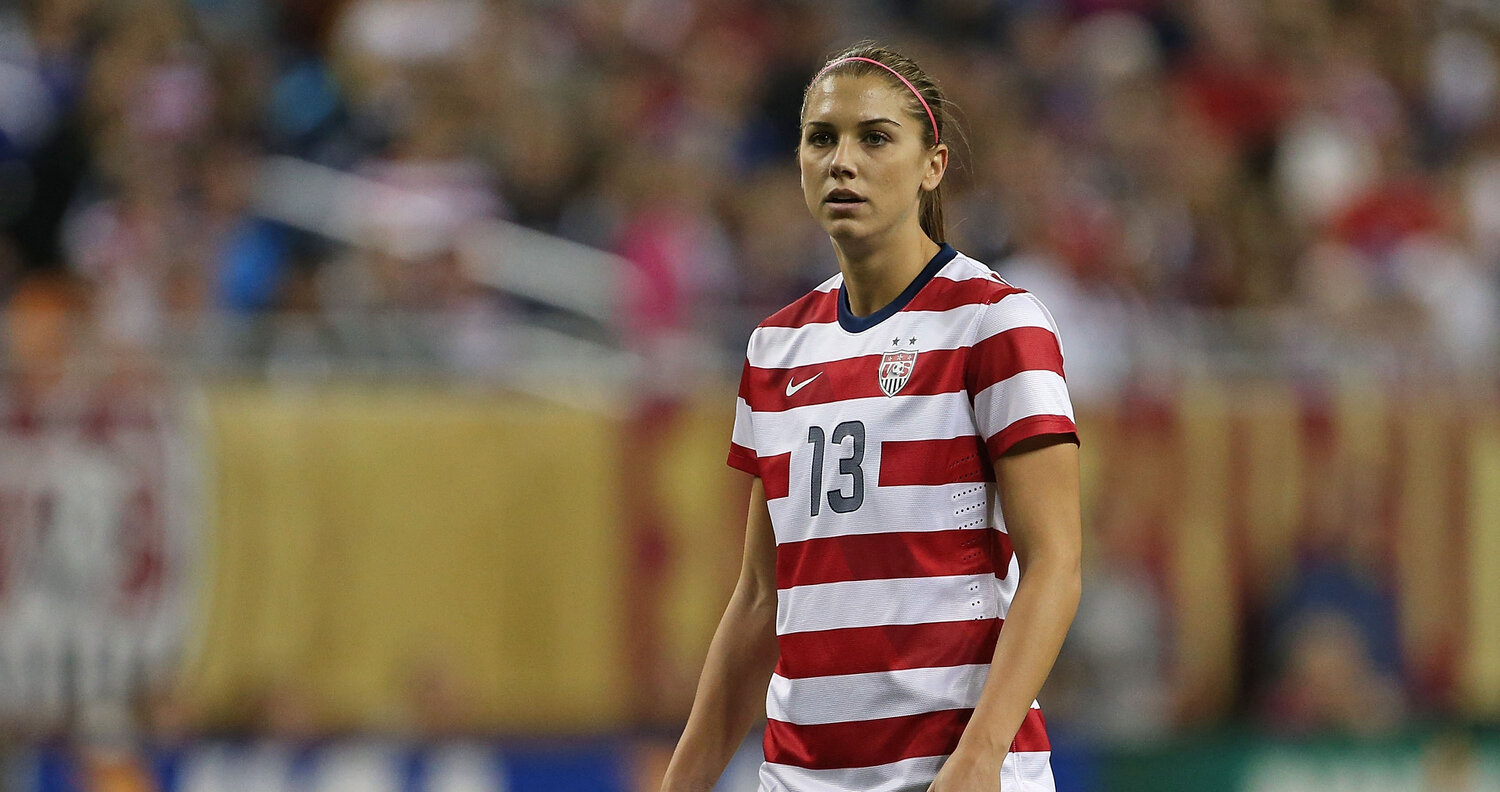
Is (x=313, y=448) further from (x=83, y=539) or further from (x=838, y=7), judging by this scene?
(x=838, y=7)

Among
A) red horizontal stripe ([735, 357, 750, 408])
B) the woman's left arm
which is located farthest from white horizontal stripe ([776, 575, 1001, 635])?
red horizontal stripe ([735, 357, 750, 408])

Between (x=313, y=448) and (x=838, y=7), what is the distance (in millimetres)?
5352

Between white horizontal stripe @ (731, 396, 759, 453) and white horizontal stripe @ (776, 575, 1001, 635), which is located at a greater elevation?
white horizontal stripe @ (731, 396, 759, 453)

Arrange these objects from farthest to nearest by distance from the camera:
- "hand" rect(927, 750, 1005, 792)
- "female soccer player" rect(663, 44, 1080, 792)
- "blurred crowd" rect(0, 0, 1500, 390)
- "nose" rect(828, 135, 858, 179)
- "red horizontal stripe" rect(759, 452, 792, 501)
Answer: "blurred crowd" rect(0, 0, 1500, 390) → "red horizontal stripe" rect(759, 452, 792, 501) → "nose" rect(828, 135, 858, 179) → "female soccer player" rect(663, 44, 1080, 792) → "hand" rect(927, 750, 1005, 792)

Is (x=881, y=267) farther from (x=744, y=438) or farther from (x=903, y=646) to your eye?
(x=903, y=646)

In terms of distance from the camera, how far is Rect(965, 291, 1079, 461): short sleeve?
11.4 feet

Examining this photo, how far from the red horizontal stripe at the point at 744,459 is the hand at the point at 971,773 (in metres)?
0.82

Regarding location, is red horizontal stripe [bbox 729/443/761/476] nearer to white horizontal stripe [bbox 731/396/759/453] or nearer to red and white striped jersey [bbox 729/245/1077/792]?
white horizontal stripe [bbox 731/396/759/453]

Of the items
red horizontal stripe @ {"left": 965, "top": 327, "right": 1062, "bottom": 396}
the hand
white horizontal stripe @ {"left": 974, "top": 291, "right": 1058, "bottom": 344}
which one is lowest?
the hand

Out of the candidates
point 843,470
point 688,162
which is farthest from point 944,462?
point 688,162

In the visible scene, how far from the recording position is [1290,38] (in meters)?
13.2

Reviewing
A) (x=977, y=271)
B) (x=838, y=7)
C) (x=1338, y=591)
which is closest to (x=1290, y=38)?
(x=838, y=7)

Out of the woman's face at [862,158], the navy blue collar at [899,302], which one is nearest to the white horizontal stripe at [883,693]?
the navy blue collar at [899,302]

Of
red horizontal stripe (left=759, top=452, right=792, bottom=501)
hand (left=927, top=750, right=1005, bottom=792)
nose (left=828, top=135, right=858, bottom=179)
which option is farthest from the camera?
red horizontal stripe (left=759, top=452, right=792, bottom=501)
